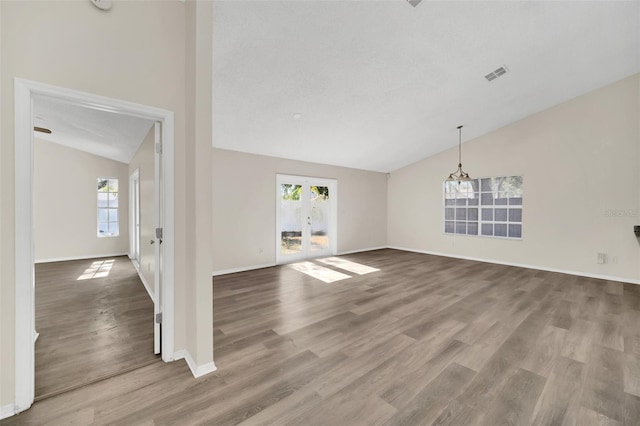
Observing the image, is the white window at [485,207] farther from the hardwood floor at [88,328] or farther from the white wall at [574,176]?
the hardwood floor at [88,328]

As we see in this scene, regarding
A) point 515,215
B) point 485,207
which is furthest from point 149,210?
point 515,215

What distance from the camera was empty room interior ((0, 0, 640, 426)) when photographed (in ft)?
5.41

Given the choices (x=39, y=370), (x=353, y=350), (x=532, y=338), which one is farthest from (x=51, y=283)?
(x=532, y=338)

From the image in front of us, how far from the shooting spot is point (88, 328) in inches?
107

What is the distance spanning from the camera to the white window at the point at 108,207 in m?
6.72

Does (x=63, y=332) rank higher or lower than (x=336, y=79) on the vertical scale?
lower

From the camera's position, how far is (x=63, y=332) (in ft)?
8.60

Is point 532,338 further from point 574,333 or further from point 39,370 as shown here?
point 39,370

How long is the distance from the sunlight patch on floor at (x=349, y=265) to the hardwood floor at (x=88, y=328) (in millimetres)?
3379

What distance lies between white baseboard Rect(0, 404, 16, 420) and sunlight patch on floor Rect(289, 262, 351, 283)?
345cm

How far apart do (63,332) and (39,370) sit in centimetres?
77

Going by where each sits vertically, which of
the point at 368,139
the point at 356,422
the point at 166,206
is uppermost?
the point at 368,139

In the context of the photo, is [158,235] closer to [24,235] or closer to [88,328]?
[24,235]

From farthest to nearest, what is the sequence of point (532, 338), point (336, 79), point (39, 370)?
1. point (336, 79)
2. point (532, 338)
3. point (39, 370)
